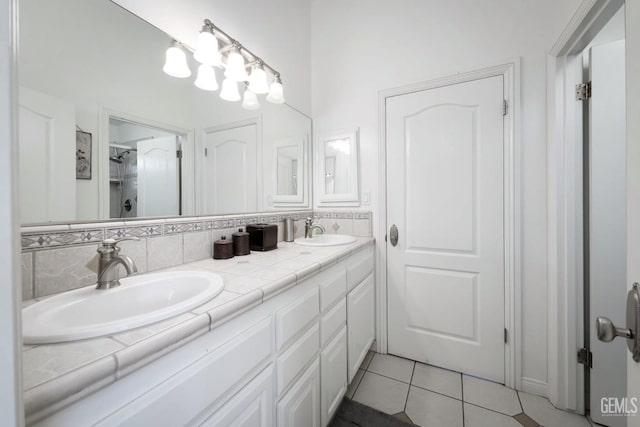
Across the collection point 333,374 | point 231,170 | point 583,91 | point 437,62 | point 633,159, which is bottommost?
point 333,374

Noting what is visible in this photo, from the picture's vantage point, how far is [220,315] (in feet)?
2.00

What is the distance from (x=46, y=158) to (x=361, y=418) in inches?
67.9

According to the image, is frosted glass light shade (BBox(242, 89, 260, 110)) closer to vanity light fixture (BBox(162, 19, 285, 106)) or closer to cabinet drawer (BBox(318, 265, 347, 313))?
vanity light fixture (BBox(162, 19, 285, 106))

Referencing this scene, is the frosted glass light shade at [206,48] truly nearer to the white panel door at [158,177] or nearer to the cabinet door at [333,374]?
the white panel door at [158,177]

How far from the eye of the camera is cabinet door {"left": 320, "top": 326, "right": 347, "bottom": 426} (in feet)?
3.62

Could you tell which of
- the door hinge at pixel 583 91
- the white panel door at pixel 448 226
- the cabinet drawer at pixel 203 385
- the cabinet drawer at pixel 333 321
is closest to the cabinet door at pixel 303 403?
the cabinet drawer at pixel 333 321

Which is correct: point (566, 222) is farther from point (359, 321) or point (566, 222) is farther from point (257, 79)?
point (257, 79)

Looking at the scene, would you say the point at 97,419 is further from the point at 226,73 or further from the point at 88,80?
the point at 226,73

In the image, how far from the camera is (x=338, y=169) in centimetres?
206

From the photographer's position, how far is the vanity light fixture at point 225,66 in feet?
3.71

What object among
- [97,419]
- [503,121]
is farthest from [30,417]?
[503,121]

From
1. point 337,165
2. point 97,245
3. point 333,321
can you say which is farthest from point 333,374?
point 337,165

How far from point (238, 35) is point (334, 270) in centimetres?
144

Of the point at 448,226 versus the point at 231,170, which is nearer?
the point at 231,170
